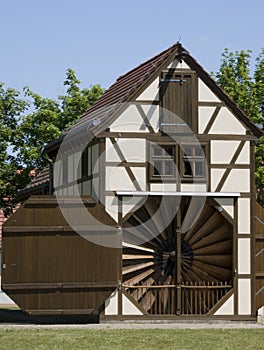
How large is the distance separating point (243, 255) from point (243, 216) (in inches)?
41.1

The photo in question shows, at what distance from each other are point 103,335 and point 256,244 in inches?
264

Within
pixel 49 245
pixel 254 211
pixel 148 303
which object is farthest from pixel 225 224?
pixel 49 245

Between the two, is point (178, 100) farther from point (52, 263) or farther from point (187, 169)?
point (52, 263)

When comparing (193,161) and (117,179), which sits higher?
(193,161)

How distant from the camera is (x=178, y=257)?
27359 mm

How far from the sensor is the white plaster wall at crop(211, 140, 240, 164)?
1095 inches

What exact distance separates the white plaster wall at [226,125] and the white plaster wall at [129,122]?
199 centimetres

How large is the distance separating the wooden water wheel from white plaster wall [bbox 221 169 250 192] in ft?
2.41

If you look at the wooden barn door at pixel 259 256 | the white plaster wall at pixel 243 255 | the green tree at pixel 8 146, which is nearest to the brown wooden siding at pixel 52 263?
the white plaster wall at pixel 243 255

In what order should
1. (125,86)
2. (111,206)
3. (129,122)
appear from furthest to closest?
(125,86)
(129,122)
(111,206)

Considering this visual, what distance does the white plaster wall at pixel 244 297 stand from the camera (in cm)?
2750

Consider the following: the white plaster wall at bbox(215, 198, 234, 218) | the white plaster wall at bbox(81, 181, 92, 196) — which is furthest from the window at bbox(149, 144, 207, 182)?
the white plaster wall at bbox(81, 181, 92, 196)

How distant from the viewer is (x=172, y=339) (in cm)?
2266

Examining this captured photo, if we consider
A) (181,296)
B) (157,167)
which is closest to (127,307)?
(181,296)
